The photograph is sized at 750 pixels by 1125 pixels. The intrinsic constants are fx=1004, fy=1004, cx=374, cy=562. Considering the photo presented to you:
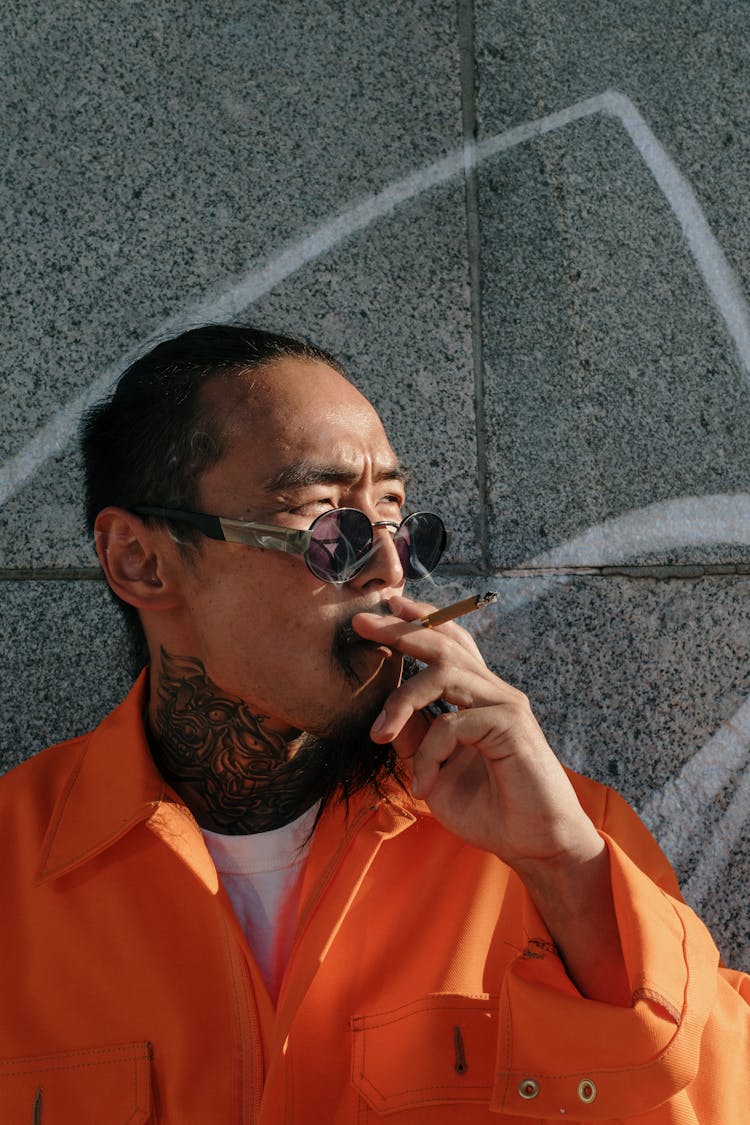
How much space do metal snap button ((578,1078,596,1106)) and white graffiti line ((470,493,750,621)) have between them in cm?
138

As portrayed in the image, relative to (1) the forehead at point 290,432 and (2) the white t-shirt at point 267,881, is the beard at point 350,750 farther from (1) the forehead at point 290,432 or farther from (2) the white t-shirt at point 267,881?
(1) the forehead at point 290,432

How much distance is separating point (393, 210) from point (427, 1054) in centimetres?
→ 227

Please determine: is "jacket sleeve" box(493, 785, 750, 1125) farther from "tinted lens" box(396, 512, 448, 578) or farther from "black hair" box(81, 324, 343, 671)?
"black hair" box(81, 324, 343, 671)

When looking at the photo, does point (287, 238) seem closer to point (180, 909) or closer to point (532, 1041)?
point (180, 909)

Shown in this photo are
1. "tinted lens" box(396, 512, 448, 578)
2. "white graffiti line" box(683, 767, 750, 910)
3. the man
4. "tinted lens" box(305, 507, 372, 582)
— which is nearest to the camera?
the man

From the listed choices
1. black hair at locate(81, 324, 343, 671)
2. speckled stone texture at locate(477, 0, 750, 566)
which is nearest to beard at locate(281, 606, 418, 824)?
black hair at locate(81, 324, 343, 671)

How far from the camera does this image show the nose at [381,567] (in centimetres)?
212

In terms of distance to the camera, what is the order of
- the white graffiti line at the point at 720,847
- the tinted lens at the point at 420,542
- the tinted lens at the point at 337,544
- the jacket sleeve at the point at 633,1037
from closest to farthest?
1. the jacket sleeve at the point at 633,1037
2. the tinted lens at the point at 337,544
3. the tinted lens at the point at 420,542
4. the white graffiti line at the point at 720,847

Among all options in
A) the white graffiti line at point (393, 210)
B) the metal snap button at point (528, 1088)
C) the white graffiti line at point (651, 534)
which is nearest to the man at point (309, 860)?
the metal snap button at point (528, 1088)

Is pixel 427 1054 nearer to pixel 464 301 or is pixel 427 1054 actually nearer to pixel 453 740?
pixel 453 740

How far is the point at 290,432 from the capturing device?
7.13 ft

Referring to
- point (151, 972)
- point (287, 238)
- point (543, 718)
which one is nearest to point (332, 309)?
point (287, 238)

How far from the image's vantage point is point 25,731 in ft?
9.25

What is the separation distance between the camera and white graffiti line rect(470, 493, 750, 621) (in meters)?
2.93
